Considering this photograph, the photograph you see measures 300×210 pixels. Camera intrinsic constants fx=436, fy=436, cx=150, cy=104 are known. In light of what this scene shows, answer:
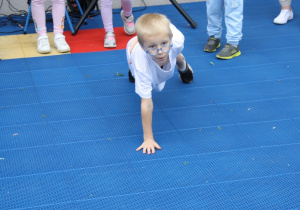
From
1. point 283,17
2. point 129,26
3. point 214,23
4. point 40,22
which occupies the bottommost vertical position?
point 283,17

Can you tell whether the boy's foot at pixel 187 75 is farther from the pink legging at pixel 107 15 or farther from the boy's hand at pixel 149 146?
the pink legging at pixel 107 15

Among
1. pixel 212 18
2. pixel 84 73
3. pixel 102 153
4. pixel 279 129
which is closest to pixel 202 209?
pixel 102 153

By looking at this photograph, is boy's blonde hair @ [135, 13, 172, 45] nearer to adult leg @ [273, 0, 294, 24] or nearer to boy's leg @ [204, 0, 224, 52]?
boy's leg @ [204, 0, 224, 52]

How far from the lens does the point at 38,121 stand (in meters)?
2.47

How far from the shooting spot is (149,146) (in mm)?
2201

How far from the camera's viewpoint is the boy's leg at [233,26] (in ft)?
10.7

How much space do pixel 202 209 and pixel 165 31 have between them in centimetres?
85

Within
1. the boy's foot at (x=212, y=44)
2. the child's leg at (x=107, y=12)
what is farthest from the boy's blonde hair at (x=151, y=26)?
the child's leg at (x=107, y=12)

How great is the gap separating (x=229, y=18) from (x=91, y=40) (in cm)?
118

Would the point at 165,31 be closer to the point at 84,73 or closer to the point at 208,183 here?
the point at 208,183

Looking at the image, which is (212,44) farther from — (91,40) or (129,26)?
(91,40)

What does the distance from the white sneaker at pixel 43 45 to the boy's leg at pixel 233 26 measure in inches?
52.6

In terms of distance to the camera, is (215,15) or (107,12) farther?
(107,12)

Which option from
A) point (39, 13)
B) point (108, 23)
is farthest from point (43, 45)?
point (108, 23)
